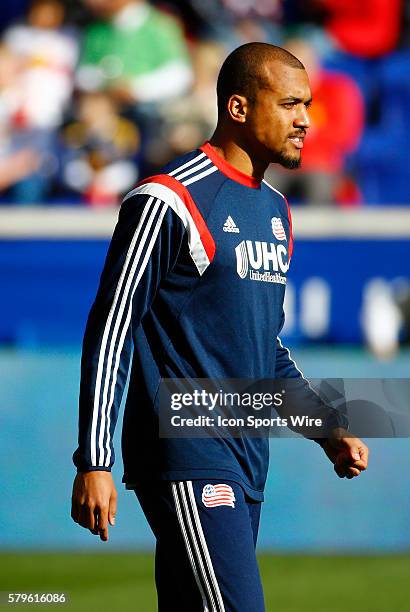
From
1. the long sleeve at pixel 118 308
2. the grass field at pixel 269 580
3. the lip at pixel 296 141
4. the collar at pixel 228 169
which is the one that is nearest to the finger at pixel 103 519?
the long sleeve at pixel 118 308

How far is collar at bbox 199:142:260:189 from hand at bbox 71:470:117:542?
90cm

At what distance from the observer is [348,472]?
333 cm

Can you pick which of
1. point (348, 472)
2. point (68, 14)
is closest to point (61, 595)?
point (348, 472)

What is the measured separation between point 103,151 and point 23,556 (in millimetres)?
6715

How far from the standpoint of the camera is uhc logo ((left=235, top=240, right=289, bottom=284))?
3.16 metres

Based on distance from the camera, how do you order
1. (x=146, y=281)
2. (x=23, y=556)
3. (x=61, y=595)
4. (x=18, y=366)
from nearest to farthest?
1. (x=146, y=281)
2. (x=61, y=595)
3. (x=23, y=556)
4. (x=18, y=366)

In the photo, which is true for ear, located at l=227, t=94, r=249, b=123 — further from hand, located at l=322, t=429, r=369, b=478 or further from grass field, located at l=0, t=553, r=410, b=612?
grass field, located at l=0, t=553, r=410, b=612

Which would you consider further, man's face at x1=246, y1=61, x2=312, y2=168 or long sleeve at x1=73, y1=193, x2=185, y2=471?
man's face at x1=246, y1=61, x2=312, y2=168

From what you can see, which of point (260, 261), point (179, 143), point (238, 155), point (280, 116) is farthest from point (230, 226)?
point (179, 143)

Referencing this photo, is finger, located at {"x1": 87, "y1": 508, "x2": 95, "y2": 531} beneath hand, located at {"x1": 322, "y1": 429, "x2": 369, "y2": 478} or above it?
beneath

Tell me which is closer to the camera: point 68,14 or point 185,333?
point 185,333

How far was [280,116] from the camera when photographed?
331 cm

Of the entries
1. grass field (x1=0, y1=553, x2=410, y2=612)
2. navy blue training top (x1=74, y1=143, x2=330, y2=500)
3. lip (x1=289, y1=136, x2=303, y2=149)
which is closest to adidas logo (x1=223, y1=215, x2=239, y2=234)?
navy blue training top (x1=74, y1=143, x2=330, y2=500)

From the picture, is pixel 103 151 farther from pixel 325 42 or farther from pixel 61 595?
pixel 61 595
